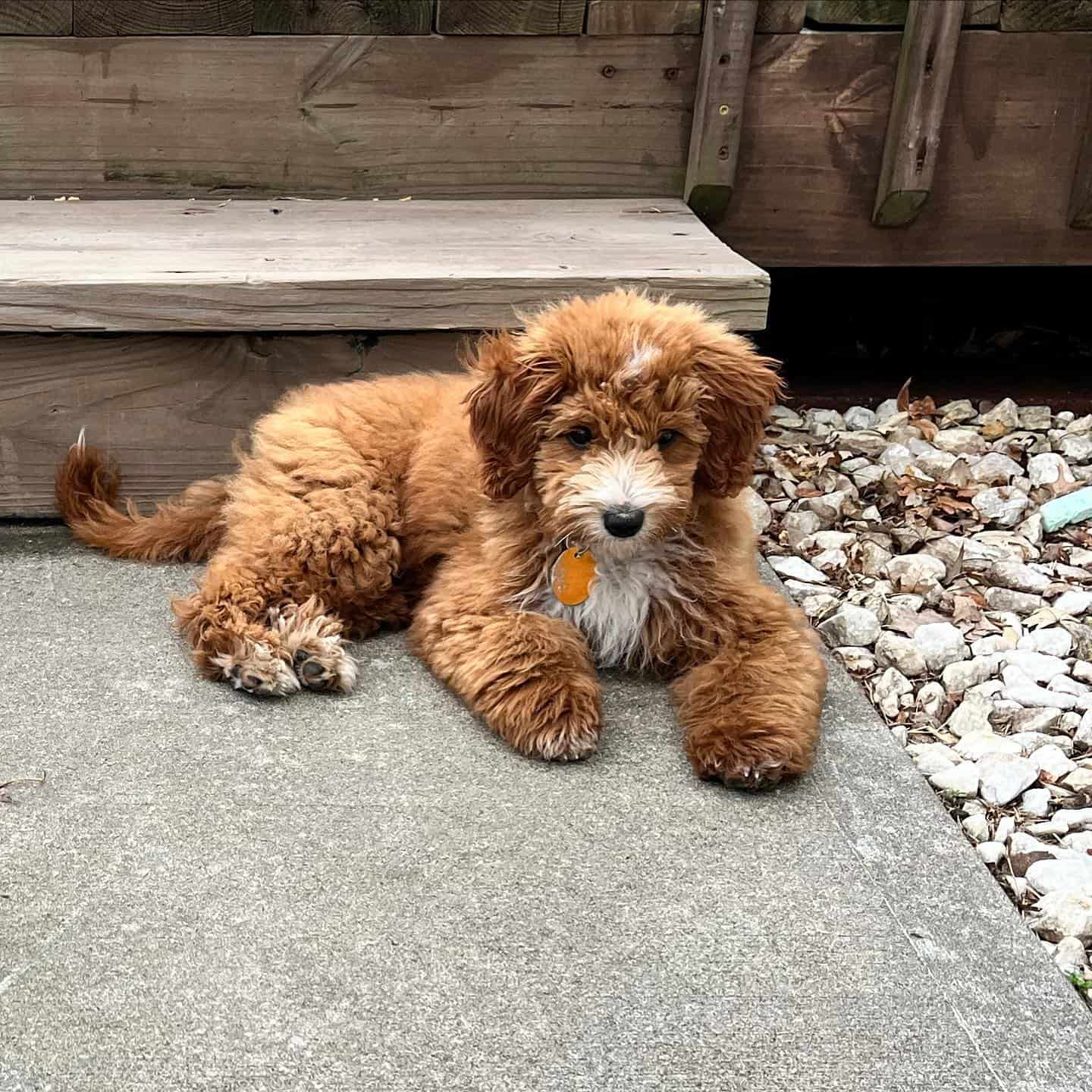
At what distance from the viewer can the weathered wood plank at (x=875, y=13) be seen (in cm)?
525

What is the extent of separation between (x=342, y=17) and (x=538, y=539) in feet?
8.53

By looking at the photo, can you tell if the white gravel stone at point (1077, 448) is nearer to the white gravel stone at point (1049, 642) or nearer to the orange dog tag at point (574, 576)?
the white gravel stone at point (1049, 642)

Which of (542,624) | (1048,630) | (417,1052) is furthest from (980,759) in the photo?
(417,1052)

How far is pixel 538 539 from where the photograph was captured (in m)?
3.69

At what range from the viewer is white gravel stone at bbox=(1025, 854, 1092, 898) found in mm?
3041

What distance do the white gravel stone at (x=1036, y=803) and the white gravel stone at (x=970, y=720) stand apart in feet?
1.13

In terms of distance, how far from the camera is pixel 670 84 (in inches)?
208

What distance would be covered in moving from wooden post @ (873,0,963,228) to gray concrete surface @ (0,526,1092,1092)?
2587 millimetres

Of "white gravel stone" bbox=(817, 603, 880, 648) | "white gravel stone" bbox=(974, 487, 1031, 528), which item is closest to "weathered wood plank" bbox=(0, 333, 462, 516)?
"white gravel stone" bbox=(817, 603, 880, 648)

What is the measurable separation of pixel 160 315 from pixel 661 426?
1.85m

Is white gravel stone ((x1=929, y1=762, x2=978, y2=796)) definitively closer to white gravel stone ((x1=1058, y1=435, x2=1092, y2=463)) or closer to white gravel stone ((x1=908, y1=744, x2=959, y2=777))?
white gravel stone ((x1=908, y1=744, x2=959, y2=777))

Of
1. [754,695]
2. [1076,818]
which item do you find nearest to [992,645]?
[1076,818]

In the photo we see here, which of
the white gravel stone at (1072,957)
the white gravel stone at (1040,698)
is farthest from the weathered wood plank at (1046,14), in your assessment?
the white gravel stone at (1072,957)

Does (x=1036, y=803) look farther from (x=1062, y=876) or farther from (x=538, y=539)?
(x=538, y=539)
